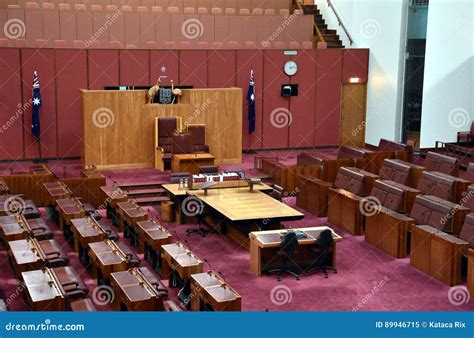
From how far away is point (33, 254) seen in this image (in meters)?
9.27

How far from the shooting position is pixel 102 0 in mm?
19406

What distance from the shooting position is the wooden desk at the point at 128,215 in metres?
11.2

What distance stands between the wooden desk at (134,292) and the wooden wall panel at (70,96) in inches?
339

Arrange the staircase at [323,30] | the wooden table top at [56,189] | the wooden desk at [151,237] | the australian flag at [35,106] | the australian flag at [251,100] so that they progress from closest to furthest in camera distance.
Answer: the wooden desk at [151,237] < the wooden table top at [56,189] < the australian flag at [35,106] < the australian flag at [251,100] < the staircase at [323,30]

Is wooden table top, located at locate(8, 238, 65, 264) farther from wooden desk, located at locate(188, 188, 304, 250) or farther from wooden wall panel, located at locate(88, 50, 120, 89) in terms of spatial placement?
wooden wall panel, located at locate(88, 50, 120, 89)

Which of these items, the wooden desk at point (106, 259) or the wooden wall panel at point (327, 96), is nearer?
the wooden desk at point (106, 259)

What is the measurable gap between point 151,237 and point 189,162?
4.81 meters

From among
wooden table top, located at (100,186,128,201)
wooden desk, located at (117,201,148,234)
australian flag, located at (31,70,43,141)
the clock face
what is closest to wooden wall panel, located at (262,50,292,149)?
the clock face

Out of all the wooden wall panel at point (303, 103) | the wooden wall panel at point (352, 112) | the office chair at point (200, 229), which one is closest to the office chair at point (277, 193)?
the office chair at point (200, 229)

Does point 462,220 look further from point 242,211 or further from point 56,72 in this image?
point 56,72

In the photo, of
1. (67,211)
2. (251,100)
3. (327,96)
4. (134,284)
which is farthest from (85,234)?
(327,96)

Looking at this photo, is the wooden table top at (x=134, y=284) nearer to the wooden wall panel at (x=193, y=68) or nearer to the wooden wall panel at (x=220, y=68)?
the wooden wall panel at (x=193, y=68)

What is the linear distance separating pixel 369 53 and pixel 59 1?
8135 millimetres

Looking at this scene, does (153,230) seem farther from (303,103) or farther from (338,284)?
(303,103)
